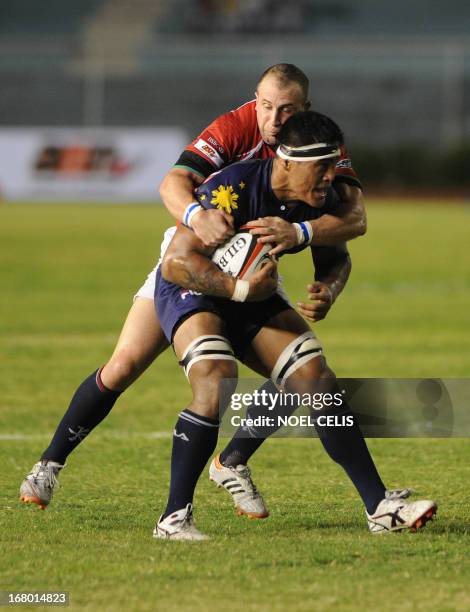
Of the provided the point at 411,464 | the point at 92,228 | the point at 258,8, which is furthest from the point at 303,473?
the point at 258,8

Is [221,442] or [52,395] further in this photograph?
[52,395]

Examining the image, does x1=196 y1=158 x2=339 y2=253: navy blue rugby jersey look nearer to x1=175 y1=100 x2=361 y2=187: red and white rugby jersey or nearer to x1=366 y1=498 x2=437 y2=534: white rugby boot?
x1=175 y1=100 x2=361 y2=187: red and white rugby jersey

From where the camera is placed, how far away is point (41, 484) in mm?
6016

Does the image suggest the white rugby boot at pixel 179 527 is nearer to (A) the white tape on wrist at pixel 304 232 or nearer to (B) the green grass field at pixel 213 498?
(B) the green grass field at pixel 213 498

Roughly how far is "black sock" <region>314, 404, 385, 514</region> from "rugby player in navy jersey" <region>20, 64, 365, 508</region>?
61 cm

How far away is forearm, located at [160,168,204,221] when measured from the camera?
5680 mm

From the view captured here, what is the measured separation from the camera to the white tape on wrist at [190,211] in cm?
554

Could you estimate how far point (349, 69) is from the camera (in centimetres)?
4628

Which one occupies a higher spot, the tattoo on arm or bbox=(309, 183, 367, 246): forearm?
bbox=(309, 183, 367, 246): forearm

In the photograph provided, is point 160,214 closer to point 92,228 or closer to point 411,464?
point 92,228

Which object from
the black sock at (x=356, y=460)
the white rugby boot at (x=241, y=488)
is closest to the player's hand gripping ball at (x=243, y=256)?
the black sock at (x=356, y=460)

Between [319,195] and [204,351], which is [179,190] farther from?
[204,351]

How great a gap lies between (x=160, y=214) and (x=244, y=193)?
28476 mm
